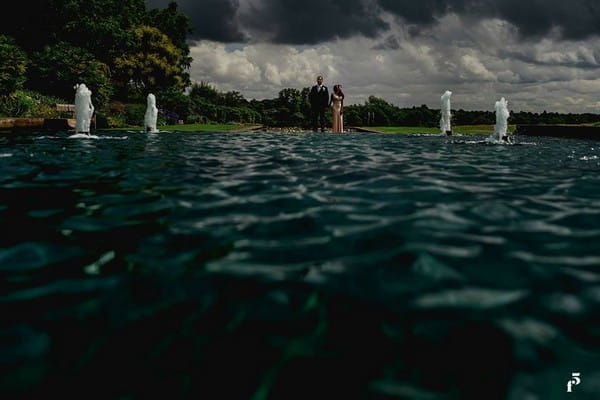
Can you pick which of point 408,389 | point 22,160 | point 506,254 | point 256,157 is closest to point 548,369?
point 408,389

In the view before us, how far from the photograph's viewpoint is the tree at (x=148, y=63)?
141 feet

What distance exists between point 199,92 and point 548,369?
216 feet

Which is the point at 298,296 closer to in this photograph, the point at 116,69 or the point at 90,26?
the point at 90,26

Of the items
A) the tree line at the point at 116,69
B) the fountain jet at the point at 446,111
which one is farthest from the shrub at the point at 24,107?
the fountain jet at the point at 446,111

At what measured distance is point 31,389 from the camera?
70.9 inches

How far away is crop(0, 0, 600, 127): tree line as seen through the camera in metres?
28.1

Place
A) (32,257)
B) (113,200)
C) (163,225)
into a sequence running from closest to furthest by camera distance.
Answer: (32,257)
(163,225)
(113,200)

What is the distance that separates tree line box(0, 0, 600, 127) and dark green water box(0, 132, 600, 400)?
24473 mm

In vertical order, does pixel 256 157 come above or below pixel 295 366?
above

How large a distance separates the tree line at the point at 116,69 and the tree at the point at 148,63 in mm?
94

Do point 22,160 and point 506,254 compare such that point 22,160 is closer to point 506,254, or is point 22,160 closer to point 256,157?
point 256,157

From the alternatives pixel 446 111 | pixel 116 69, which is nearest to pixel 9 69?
pixel 116 69

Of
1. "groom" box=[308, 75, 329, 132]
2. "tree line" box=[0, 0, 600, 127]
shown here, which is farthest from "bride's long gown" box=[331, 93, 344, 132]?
"tree line" box=[0, 0, 600, 127]

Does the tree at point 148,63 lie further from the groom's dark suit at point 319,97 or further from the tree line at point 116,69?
the groom's dark suit at point 319,97
